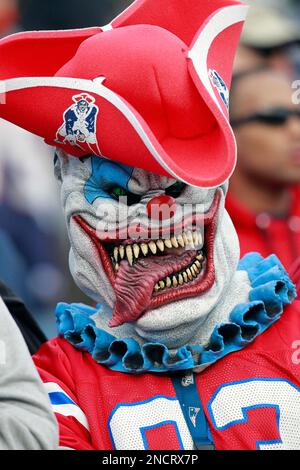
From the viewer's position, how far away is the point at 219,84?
10.4ft

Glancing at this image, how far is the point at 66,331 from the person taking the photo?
3328mm

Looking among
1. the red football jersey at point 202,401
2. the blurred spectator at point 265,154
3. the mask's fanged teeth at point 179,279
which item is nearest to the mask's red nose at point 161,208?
the mask's fanged teeth at point 179,279

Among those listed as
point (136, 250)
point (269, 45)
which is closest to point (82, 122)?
point (136, 250)

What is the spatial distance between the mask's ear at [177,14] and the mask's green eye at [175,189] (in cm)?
39

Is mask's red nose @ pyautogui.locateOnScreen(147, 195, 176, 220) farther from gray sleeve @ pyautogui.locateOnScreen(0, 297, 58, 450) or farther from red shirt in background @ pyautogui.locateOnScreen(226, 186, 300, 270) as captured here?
red shirt in background @ pyautogui.locateOnScreen(226, 186, 300, 270)

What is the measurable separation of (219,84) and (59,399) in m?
0.88

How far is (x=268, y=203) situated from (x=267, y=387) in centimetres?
212

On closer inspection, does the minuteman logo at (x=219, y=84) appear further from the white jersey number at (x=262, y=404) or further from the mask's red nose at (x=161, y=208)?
the white jersey number at (x=262, y=404)

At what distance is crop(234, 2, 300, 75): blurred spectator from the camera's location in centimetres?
523

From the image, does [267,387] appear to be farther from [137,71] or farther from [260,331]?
[137,71]

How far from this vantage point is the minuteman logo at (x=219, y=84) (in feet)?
10.3

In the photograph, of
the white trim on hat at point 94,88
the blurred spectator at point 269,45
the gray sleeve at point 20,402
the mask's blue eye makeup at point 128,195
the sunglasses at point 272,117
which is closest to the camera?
the gray sleeve at point 20,402

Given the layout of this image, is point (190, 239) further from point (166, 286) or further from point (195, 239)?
point (166, 286)

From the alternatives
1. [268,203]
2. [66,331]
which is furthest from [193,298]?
[268,203]
